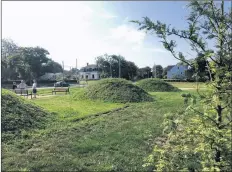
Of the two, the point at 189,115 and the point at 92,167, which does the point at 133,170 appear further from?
the point at 189,115

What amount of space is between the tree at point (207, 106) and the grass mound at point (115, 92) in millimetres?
14318

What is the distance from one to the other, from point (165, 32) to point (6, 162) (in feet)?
12.2

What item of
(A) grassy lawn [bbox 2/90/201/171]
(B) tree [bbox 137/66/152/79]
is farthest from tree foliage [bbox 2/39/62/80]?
(A) grassy lawn [bbox 2/90/201/171]

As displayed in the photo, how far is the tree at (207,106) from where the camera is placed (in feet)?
11.1

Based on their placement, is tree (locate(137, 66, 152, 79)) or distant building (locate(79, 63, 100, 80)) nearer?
tree (locate(137, 66, 152, 79))

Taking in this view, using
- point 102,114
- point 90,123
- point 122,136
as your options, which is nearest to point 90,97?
point 102,114

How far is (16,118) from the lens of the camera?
8.78 meters

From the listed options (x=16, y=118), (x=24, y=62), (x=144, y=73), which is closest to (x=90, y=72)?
(x=144, y=73)

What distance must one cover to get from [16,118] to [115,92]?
1103 centimetres

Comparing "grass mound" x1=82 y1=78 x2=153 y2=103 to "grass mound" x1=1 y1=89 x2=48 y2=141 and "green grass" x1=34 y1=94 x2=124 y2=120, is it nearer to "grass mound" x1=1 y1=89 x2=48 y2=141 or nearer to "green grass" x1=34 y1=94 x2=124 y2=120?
"green grass" x1=34 y1=94 x2=124 y2=120

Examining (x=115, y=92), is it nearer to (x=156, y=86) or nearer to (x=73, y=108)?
(x=73, y=108)

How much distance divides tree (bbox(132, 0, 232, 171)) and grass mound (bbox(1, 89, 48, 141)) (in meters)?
4.83

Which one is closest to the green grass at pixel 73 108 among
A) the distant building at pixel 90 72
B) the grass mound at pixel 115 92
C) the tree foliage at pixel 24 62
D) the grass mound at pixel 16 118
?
the grass mound at pixel 16 118

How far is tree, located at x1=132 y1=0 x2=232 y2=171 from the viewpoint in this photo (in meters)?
3.38
